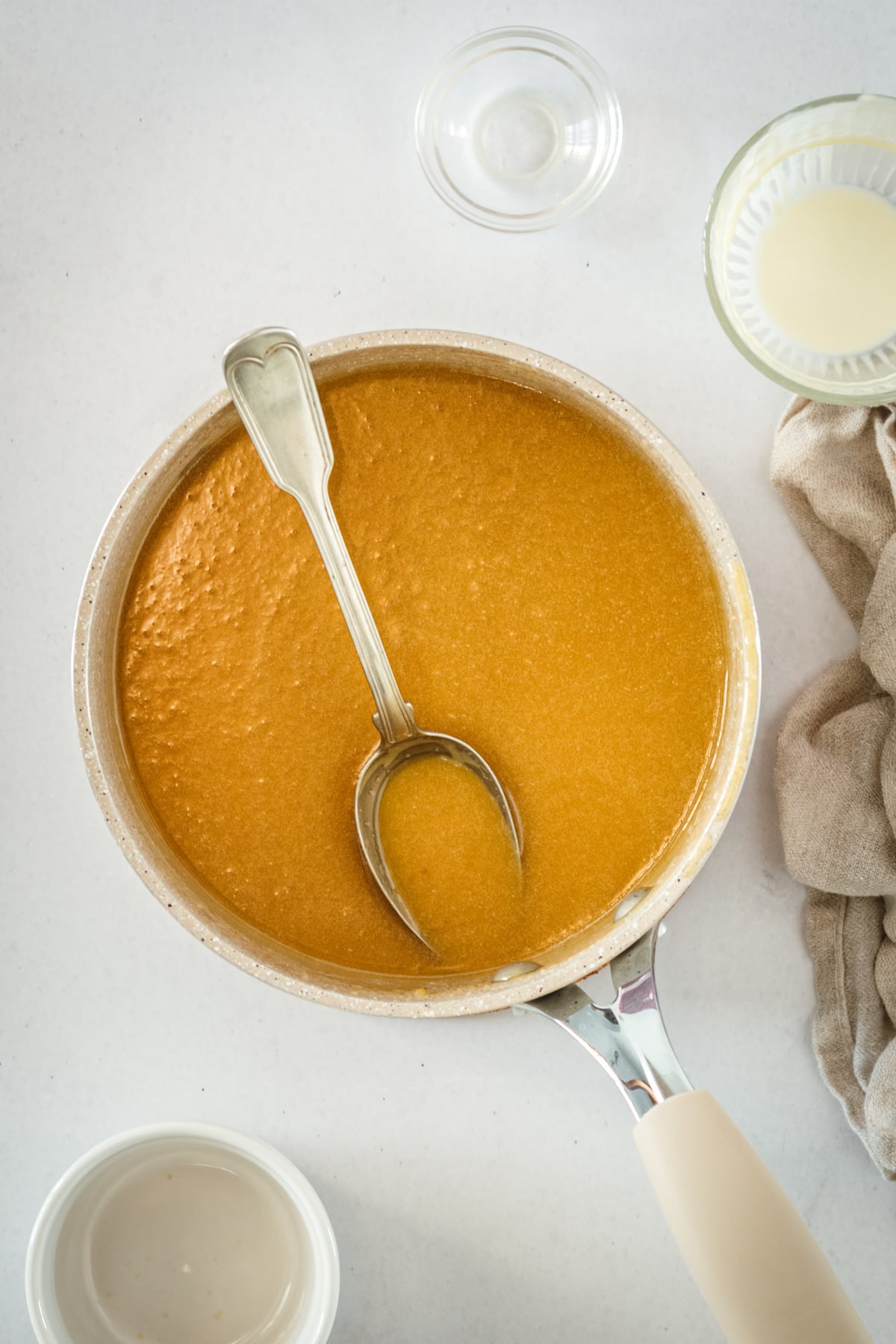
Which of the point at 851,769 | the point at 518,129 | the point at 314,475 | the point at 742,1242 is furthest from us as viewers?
the point at 518,129

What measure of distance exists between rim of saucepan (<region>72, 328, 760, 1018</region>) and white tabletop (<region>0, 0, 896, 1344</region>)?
0.42 ft

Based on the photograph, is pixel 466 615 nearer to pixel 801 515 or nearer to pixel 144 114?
pixel 801 515

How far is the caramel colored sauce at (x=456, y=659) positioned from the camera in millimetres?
926

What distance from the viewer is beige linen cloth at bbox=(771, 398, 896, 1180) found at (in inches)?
38.5

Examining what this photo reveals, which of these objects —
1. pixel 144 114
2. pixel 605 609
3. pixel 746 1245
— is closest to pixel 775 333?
pixel 605 609

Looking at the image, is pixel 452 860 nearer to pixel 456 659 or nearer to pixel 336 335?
pixel 456 659

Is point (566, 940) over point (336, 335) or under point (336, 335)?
under

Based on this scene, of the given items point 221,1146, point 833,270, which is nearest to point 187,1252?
point 221,1146

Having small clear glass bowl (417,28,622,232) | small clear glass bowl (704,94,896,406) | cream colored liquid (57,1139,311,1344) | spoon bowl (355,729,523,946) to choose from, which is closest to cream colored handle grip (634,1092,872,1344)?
spoon bowl (355,729,523,946)

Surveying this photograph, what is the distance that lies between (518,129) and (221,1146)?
1075mm

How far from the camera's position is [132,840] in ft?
2.96

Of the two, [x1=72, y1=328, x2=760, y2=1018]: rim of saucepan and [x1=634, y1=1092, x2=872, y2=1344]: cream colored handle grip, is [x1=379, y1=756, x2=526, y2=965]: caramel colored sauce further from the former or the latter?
[x1=634, y1=1092, x2=872, y2=1344]: cream colored handle grip

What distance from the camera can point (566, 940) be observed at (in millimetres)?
937

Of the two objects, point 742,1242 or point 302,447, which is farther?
point 302,447
